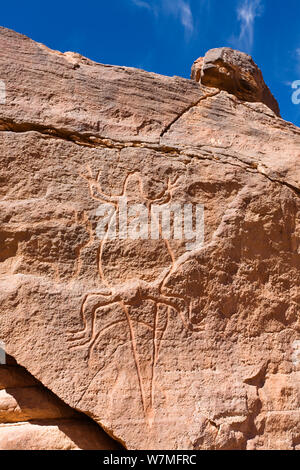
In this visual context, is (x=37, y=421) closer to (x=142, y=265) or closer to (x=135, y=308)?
(x=135, y=308)

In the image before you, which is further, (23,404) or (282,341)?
(282,341)

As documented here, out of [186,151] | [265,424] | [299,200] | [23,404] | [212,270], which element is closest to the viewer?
[23,404]

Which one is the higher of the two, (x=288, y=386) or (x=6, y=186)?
(x=6, y=186)

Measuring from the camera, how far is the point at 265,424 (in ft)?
8.71

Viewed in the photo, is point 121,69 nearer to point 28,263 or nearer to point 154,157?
point 154,157

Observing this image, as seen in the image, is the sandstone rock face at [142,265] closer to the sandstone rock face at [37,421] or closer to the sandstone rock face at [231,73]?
the sandstone rock face at [37,421]

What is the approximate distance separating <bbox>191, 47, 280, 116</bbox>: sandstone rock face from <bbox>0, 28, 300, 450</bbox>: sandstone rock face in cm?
87

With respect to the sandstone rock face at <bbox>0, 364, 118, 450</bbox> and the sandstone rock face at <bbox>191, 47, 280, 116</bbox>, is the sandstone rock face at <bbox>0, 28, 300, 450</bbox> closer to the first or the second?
the sandstone rock face at <bbox>0, 364, 118, 450</bbox>

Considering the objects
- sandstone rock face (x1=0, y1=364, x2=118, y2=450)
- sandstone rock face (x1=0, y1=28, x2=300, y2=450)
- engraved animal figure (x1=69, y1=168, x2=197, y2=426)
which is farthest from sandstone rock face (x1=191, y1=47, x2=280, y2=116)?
sandstone rock face (x1=0, y1=364, x2=118, y2=450)

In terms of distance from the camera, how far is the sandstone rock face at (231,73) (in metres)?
4.04

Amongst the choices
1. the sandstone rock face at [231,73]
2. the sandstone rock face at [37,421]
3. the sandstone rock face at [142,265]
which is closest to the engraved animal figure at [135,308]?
the sandstone rock face at [142,265]

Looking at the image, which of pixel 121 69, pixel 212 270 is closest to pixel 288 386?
pixel 212 270

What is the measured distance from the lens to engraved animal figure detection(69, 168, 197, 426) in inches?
99.2

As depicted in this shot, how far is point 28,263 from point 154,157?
1099 mm
